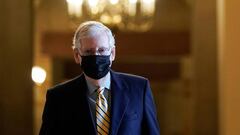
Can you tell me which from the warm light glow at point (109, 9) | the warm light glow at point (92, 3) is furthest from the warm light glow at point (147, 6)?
the warm light glow at point (92, 3)

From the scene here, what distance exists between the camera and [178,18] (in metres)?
11.3

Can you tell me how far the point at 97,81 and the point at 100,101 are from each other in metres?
0.08

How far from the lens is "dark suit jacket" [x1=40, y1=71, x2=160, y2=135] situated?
2.14m

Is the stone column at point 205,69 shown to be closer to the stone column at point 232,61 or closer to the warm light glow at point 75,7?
the warm light glow at point 75,7

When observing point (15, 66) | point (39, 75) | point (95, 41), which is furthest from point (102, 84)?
point (39, 75)

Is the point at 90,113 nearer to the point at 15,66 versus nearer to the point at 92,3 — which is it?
the point at 15,66

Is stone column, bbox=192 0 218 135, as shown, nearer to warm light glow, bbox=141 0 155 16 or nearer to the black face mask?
warm light glow, bbox=141 0 155 16

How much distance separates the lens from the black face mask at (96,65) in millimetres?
2125

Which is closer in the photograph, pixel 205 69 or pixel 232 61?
pixel 232 61

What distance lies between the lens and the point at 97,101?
2174 millimetres

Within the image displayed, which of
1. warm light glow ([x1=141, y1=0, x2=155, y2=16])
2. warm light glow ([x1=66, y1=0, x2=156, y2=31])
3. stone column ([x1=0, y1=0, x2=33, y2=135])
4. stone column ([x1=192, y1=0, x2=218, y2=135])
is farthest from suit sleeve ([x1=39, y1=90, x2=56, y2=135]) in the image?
warm light glow ([x1=141, y1=0, x2=155, y2=16])

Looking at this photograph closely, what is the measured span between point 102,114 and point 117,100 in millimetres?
81

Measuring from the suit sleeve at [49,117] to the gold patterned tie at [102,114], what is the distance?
0.17 metres

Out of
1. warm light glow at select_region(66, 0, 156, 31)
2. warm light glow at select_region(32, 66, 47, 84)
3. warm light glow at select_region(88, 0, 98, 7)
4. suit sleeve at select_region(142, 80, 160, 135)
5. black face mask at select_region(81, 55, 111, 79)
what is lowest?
warm light glow at select_region(32, 66, 47, 84)
